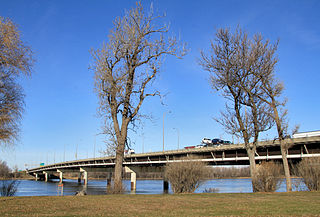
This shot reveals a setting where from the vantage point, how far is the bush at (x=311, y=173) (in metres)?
21.3

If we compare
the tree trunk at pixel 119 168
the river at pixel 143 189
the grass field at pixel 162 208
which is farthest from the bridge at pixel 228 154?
the grass field at pixel 162 208

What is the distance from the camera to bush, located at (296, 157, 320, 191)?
21323 mm

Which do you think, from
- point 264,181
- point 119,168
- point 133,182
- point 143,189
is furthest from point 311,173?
point 133,182

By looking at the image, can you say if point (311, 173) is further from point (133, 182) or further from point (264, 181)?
point (133, 182)

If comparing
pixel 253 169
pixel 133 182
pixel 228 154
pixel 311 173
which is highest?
pixel 228 154

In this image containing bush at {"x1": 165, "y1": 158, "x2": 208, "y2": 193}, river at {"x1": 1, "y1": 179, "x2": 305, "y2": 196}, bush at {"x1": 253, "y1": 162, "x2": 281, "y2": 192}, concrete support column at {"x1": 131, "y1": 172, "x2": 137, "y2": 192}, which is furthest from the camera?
concrete support column at {"x1": 131, "y1": 172, "x2": 137, "y2": 192}

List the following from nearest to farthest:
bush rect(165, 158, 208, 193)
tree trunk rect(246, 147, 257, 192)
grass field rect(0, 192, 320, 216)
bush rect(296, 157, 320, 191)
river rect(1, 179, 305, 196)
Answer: grass field rect(0, 192, 320, 216) < bush rect(296, 157, 320, 191) < tree trunk rect(246, 147, 257, 192) < bush rect(165, 158, 208, 193) < river rect(1, 179, 305, 196)

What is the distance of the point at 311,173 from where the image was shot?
21578 mm

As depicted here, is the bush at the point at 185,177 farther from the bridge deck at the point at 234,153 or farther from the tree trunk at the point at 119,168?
the tree trunk at the point at 119,168

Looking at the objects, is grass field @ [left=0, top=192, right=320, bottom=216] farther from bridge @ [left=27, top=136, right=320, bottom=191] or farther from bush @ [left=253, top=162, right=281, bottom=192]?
bridge @ [left=27, top=136, right=320, bottom=191]

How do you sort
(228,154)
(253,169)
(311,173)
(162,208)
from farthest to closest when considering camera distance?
(228,154) → (253,169) → (311,173) → (162,208)

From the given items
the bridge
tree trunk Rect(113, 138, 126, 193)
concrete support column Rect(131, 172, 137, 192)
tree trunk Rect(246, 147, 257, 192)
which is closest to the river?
concrete support column Rect(131, 172, 137, 192)

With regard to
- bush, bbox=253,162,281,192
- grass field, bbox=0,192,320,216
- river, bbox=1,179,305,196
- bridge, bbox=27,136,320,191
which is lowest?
river, bbox=1,179,305,196

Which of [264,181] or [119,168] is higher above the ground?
[119,168]
